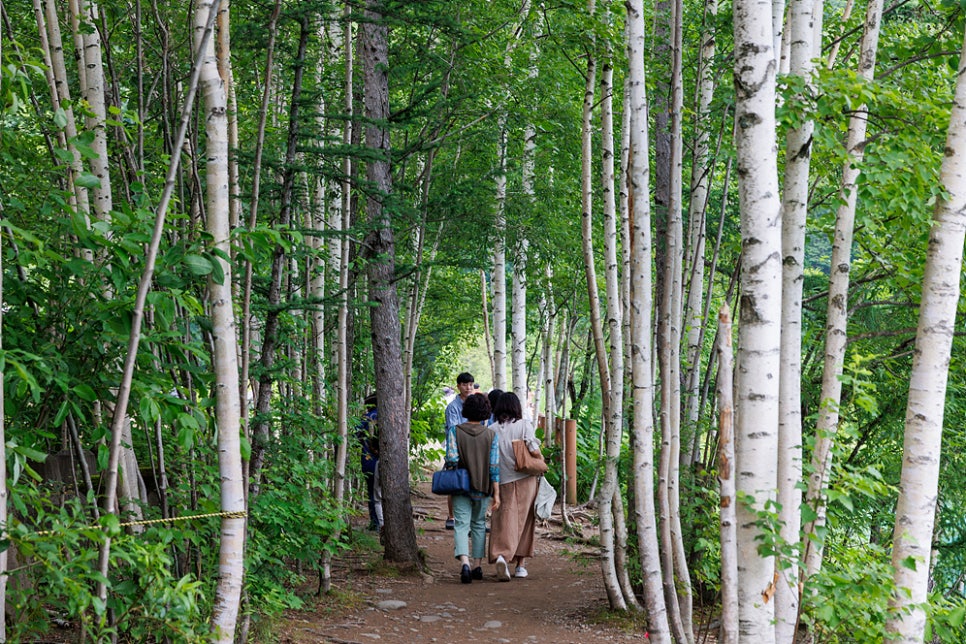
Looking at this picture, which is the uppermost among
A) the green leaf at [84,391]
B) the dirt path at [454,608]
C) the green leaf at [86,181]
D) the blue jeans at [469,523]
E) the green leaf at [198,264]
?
the green leaf at [86,181]

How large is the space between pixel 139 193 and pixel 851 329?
713 cm

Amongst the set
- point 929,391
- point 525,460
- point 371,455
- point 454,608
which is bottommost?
point 454,608

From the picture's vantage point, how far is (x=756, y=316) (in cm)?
430

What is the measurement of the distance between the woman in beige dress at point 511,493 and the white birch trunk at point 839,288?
3.69 metres

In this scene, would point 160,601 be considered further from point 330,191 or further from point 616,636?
point 330,191

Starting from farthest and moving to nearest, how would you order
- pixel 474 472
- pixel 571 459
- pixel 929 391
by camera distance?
pixel 571 459, pixel 474 472, pixel 929 391

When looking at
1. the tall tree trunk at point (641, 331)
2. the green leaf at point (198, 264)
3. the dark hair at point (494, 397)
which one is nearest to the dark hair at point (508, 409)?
the dark hair at point (494, 397)

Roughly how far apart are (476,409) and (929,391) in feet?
15.9

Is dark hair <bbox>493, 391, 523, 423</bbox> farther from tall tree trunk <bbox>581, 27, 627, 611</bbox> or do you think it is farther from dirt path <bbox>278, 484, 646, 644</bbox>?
tall tree trunk <bbox>581, 27, 627, 611</bbox>

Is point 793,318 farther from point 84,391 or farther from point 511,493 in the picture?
point 511,493

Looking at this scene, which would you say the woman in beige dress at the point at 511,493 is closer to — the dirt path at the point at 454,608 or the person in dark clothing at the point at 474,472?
the person in dark clothing at the point at 474,472

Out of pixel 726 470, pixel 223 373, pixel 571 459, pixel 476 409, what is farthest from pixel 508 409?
pixel 223 373

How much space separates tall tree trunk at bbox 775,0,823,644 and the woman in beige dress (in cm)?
392

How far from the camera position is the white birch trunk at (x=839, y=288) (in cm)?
526
